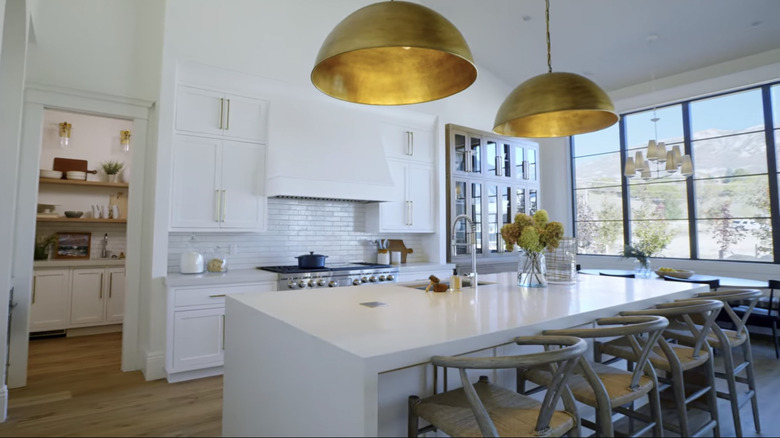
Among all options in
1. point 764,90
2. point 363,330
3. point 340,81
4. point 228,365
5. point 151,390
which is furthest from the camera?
point 764,90

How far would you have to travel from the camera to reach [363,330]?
1.52m

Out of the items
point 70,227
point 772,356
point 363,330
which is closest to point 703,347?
point 363,330

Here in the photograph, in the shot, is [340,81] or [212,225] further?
[212,225]

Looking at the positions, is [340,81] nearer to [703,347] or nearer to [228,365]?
[228,365]

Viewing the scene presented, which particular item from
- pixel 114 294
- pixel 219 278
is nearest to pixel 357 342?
pixel 219 278

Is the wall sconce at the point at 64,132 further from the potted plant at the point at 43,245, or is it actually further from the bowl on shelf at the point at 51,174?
the potted plant at the point at 43,245

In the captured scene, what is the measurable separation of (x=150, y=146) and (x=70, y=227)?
2.48m

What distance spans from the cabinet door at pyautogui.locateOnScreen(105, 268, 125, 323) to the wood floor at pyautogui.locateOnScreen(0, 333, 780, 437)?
1.04 meters

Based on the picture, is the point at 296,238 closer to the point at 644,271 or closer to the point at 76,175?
the point at 76,175

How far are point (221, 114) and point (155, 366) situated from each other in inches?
94.5

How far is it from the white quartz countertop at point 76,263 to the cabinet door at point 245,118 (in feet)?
8.83

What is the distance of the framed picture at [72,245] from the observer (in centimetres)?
524

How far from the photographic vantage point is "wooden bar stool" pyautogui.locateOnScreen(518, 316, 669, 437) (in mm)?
1577

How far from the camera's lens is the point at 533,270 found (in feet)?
9.16
